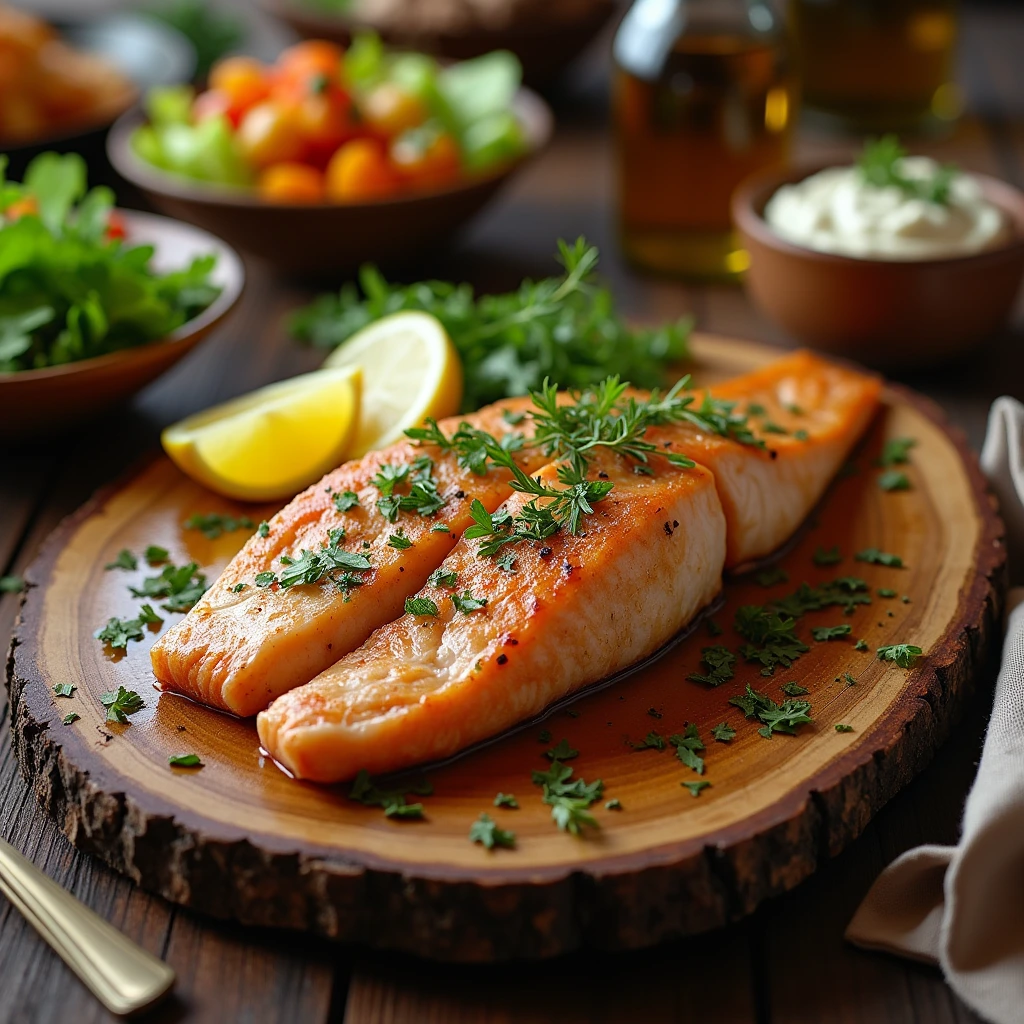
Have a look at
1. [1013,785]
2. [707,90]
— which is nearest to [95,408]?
[707,90]

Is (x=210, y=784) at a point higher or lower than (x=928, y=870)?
higher

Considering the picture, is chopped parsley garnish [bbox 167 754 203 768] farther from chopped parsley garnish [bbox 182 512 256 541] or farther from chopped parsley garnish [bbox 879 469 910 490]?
chopped parsley garnish [bbox 879 469 910 490]

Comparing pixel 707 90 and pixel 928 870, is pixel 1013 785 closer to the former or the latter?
pixel 928 870

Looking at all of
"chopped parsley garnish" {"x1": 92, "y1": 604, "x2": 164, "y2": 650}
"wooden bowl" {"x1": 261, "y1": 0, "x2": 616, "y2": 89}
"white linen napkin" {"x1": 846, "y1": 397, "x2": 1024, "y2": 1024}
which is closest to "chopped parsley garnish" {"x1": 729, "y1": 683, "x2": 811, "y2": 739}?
"white linen napkin" {"x1": 846, "y1": 397, "x2": 1024, "y2": 1024}

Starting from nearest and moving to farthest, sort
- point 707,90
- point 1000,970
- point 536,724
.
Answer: point 1000,970, point 536,724, point 707,90

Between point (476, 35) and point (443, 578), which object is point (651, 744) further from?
point (476, 35)
